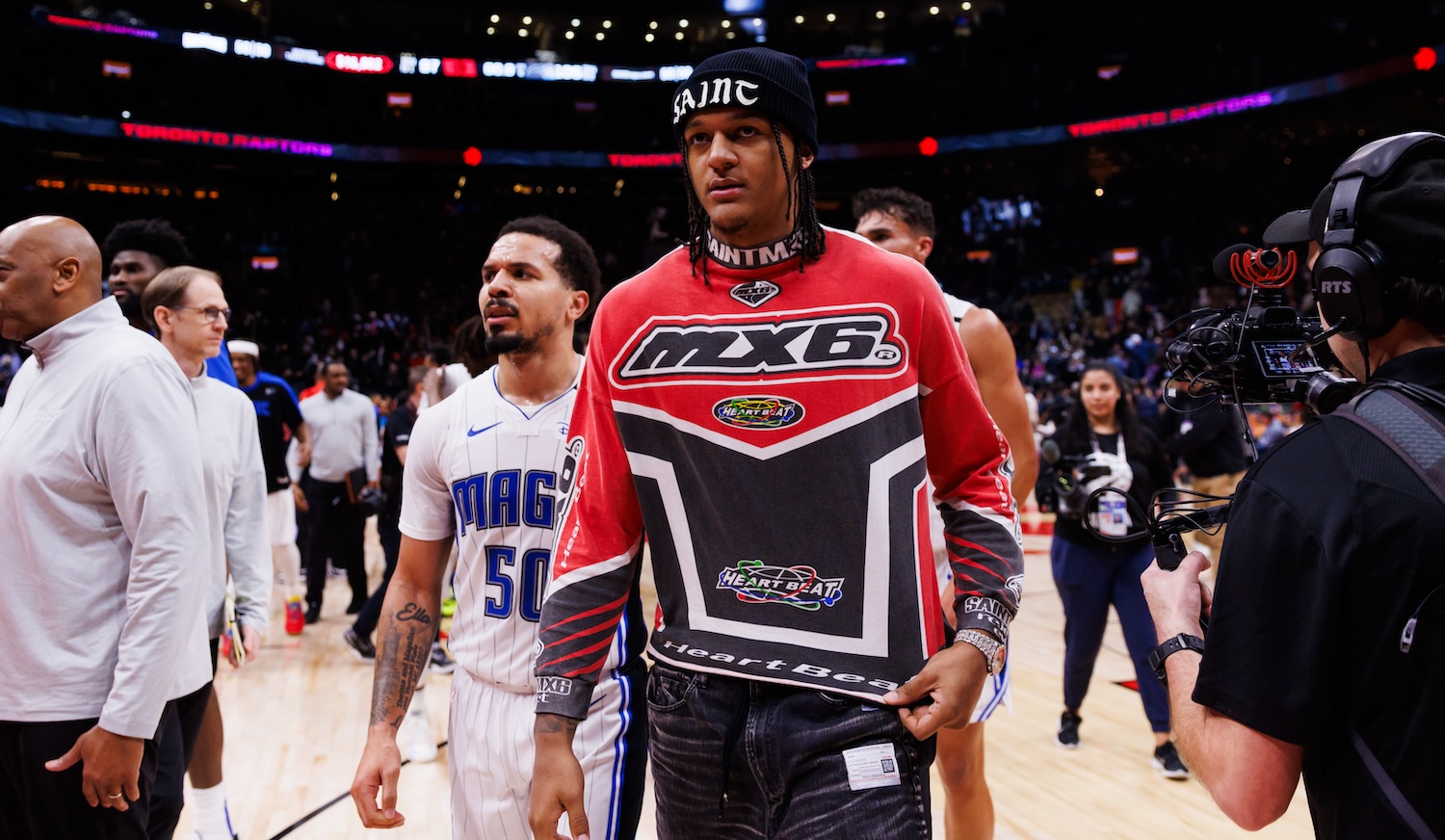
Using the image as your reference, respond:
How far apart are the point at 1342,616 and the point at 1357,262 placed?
0.44 m

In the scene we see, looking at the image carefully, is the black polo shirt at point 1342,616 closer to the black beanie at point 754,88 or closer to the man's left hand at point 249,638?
the black beanie at point 754,88

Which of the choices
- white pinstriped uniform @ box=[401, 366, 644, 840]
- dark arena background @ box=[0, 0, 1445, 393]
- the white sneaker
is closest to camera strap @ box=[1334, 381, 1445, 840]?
white pinstriped uniform @ box=[401, 366, 644, 840]

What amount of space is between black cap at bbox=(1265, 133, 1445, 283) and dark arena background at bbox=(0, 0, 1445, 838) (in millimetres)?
17296

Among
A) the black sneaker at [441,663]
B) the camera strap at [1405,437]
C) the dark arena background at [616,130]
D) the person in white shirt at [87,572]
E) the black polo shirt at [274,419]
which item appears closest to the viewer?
the camera strap at [1405,437]

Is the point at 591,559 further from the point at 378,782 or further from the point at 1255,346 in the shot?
the point at 1255,346

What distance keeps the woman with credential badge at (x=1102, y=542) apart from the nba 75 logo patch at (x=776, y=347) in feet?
11.5

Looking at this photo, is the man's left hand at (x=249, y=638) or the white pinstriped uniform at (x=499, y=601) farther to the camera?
the man's left hand at (x=249, y=638)

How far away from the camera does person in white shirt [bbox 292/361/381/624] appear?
8.19 m

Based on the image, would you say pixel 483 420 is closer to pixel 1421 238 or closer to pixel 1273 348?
pixel 1273 348

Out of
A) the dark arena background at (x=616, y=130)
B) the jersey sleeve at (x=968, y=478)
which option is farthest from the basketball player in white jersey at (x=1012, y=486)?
the dark arena background at (x=616, y=130)

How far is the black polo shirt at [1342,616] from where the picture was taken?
1183 mm

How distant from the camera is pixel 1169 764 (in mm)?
4797

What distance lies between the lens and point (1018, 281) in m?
28.8

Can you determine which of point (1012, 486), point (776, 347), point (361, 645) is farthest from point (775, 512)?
point (361, 645)
